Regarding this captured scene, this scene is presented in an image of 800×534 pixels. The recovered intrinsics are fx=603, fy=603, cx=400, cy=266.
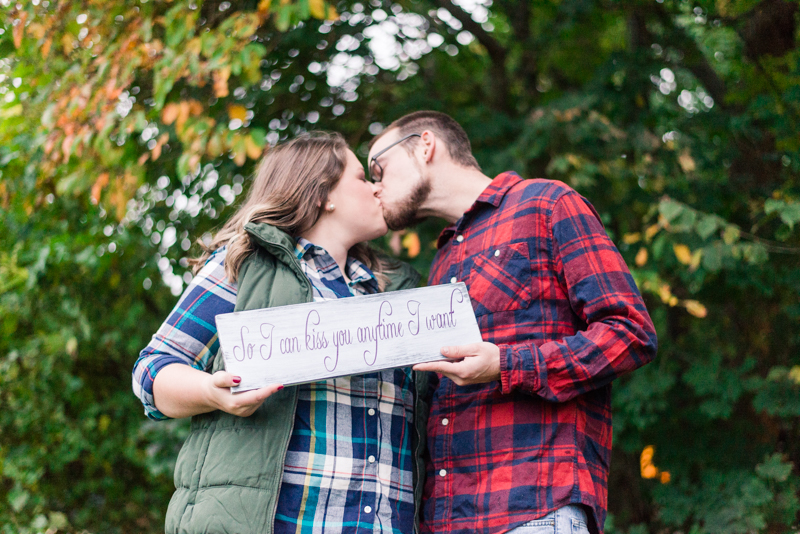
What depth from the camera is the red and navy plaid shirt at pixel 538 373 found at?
1.48 m

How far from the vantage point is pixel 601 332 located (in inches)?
58.7

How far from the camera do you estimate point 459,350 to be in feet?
4.73

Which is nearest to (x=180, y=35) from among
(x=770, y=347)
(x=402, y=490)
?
(x=402, y=490)

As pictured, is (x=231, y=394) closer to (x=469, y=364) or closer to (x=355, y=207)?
(x=469, y=364)

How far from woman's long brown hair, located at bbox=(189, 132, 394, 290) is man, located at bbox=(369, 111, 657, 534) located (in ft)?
1.53

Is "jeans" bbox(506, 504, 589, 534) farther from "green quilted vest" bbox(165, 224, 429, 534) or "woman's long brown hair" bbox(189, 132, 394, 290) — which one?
"woman's long brown hair" bbox(189, 132, 394, 290)

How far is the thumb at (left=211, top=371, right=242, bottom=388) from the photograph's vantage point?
132 centimetres

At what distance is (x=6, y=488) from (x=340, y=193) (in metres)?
3.26

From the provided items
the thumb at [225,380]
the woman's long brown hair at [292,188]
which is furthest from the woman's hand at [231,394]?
the woman's long brown hair at [292,188]

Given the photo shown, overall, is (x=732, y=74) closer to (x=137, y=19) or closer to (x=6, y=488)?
(x=137, y=19)

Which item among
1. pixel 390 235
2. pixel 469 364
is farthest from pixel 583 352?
pixel 390 235

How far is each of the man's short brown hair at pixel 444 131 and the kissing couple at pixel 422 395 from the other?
32cm

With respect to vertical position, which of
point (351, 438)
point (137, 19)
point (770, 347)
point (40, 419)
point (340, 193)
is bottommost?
point (770, 347)

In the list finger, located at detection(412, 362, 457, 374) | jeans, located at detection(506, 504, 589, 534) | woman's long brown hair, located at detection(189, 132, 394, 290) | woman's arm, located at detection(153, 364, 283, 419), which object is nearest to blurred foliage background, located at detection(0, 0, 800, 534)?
woman's long brown hair, located at detection(189, 132, 394, 290)
